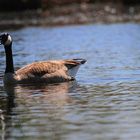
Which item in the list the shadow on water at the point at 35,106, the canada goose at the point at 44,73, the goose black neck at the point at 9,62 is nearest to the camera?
the shadow on water at the point at 35,106

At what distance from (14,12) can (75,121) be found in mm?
45737

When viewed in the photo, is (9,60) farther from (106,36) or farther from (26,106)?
(106,36)

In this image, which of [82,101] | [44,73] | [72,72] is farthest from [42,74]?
[82,101]

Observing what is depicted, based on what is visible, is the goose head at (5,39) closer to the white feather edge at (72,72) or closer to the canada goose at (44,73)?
the canada goose at (44,73)

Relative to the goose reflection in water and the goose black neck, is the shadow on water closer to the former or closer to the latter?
the goose reflection in water

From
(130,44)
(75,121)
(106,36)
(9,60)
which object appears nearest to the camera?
(75,121)

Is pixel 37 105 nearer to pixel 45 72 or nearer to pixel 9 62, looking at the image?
pixel 45 72

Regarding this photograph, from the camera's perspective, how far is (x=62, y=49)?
2734 cm

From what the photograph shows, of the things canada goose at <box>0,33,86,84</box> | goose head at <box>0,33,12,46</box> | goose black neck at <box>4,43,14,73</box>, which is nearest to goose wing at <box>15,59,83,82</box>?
canada goose at <box>0,33,86,84</box>

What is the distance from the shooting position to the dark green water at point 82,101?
10.9 m

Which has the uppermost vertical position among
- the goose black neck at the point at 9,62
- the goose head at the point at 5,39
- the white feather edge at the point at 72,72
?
the goose head at the point at 5,39

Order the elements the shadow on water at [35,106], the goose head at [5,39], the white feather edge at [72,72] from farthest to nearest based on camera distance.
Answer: the goose head at [5,39] → the white feather edge at [72,72] → the shadow on water at [35,106]

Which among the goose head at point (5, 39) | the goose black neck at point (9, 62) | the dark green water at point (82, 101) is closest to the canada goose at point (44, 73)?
the goose black neck at point (9, 62)

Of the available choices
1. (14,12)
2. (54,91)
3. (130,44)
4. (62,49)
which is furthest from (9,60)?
(14,12)
